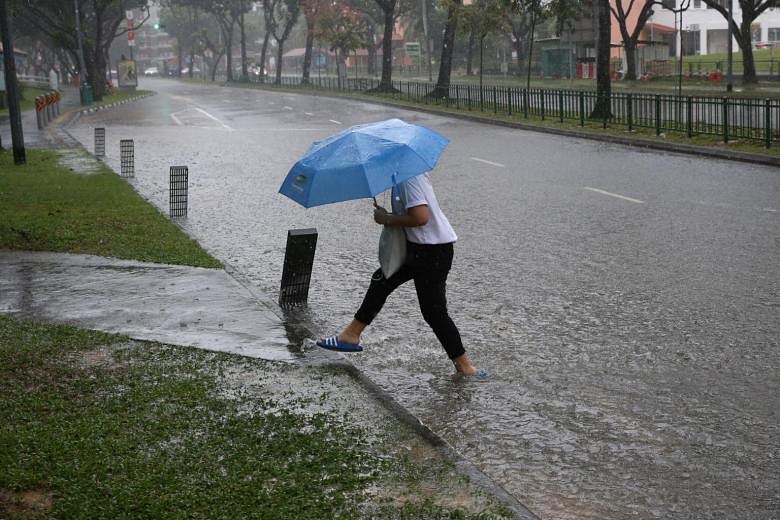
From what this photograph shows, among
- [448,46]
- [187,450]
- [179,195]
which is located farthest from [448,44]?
[187,450]

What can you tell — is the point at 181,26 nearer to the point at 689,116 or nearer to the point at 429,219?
the point at 689,116

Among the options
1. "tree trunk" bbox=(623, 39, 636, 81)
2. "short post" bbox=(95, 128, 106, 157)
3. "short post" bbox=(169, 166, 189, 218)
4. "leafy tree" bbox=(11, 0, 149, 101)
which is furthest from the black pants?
"tree trunk" bbox=(623, 39, 636, 81)

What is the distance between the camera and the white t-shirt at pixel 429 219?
6.52 m

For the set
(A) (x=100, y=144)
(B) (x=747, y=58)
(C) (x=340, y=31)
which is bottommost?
(A) (x=100, y=144)

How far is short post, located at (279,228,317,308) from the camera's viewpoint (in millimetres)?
8859

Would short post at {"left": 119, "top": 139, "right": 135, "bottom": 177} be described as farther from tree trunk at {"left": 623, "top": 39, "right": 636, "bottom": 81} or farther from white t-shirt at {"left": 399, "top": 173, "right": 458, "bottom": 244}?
tree trunk at {"left": 623, "top": 39, "right": 636, "bottom": 81}

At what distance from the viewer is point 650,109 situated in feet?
85.2

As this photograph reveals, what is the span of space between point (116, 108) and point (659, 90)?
24.6m

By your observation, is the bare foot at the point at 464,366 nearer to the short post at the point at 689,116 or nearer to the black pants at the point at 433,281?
the black pants at the point at 433,281

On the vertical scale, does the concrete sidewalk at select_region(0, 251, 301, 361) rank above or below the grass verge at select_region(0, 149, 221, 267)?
below

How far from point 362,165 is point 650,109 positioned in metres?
21.1

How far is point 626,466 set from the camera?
540 centimetres

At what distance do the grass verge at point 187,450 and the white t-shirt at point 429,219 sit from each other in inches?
44.4

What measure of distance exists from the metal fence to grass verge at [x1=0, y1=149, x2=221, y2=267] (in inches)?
504
